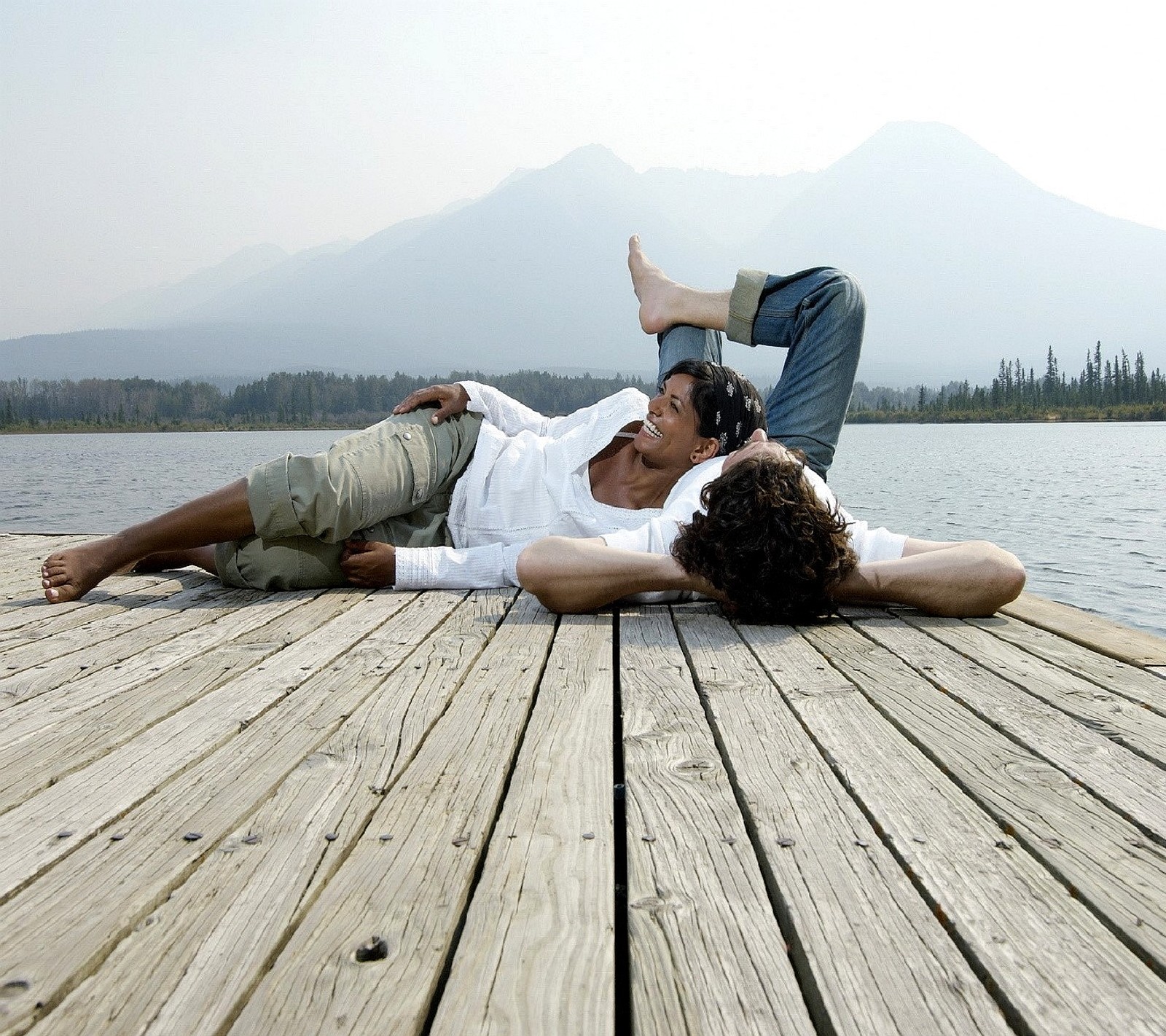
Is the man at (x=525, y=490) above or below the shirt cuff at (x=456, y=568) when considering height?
above

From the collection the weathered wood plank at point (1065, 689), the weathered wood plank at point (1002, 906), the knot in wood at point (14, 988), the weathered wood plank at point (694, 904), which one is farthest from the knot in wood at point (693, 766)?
the knot in wood at point (14, 988)

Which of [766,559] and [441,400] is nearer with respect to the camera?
[766,559]

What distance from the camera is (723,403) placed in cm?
362

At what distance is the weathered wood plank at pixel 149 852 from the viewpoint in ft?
3.60

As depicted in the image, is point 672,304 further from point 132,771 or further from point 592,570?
point 132,771

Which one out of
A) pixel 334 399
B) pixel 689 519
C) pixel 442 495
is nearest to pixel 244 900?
pixel 689 519

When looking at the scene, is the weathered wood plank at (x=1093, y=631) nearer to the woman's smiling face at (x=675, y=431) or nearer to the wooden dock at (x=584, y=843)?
the wooden dock at (x=584, y=843)

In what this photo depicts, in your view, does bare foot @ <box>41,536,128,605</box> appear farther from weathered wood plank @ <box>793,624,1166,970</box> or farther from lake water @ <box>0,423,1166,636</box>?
lake water @ <box>0,423,1166,636</box>

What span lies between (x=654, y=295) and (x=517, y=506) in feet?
4.85

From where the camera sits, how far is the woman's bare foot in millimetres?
4492

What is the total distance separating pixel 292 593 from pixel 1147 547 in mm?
10086

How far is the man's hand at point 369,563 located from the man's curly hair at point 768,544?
121 cm

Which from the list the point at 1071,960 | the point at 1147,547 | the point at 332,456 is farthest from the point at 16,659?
the point at 1147,547

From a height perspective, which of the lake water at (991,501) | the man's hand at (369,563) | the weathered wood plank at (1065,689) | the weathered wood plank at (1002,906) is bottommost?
the lake water at (991,501)
